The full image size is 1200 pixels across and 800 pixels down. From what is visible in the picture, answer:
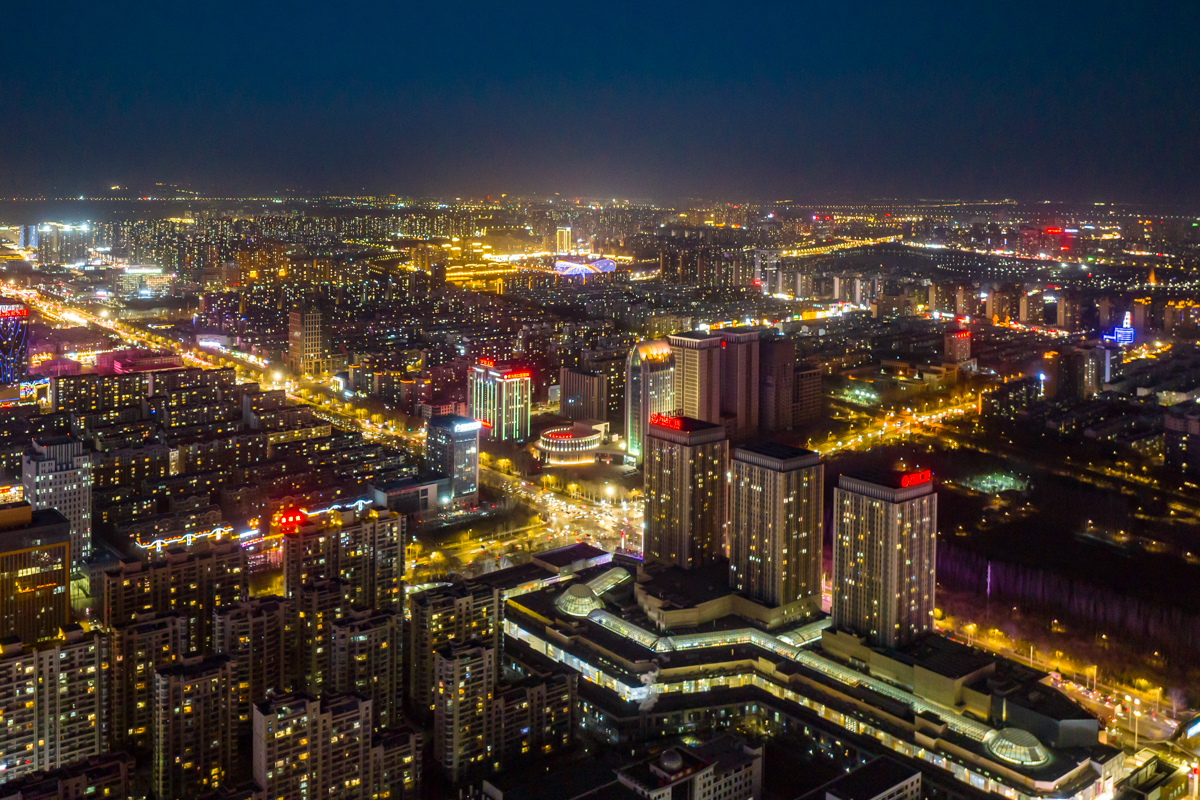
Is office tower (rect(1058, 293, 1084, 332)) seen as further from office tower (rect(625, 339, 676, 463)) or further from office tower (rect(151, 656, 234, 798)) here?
office tower (rect(151, 656, 234, 798))

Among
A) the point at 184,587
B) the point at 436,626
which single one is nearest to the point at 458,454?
the point at 184,587

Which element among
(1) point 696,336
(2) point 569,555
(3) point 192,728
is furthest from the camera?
(1) point 696,336

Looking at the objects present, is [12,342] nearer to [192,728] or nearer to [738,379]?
[738,379]

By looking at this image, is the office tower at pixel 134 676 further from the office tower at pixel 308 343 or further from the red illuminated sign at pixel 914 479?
the office tower at pixel 308 343

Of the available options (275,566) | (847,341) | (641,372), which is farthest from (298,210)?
(275,566)

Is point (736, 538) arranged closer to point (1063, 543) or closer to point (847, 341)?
point (1063, 543)

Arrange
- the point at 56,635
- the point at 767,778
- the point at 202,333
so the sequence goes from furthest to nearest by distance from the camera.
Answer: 1. the point at 202,333
2. the point at 56,635
3. the point at 767,778
